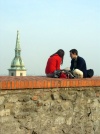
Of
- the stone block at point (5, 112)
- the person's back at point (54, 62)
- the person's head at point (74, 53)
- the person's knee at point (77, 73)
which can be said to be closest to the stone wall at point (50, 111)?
the stone block at point (5, 112)

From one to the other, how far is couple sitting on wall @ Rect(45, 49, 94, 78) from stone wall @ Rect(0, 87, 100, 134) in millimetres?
1015

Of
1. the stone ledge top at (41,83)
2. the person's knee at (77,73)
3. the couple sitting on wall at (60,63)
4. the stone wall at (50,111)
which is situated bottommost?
the stone wall at (50,111)

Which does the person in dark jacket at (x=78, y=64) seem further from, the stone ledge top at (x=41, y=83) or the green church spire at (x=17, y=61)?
the green church spire at (x=17, y=61)

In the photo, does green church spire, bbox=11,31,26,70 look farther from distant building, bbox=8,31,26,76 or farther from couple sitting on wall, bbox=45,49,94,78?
couple sitting on wall, bbox=45,49,94,78

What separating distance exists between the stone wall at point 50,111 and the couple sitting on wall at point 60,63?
3.33ft

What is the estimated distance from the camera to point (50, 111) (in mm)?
6605

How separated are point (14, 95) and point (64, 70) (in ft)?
7.71

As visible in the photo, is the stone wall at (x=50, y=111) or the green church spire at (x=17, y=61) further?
the green church spire at (x=17, y=61)

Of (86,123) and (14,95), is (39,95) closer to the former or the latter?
(14,95)

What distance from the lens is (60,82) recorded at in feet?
22.2

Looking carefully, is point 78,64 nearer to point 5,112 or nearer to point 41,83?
point 41,83

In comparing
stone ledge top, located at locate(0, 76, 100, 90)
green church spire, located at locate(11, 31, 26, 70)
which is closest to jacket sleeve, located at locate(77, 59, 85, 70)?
stone ledge top, located at locate(0, 76, 100, 90)

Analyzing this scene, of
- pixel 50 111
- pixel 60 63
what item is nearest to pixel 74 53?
pixel 60 63

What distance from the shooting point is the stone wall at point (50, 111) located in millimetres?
6023
